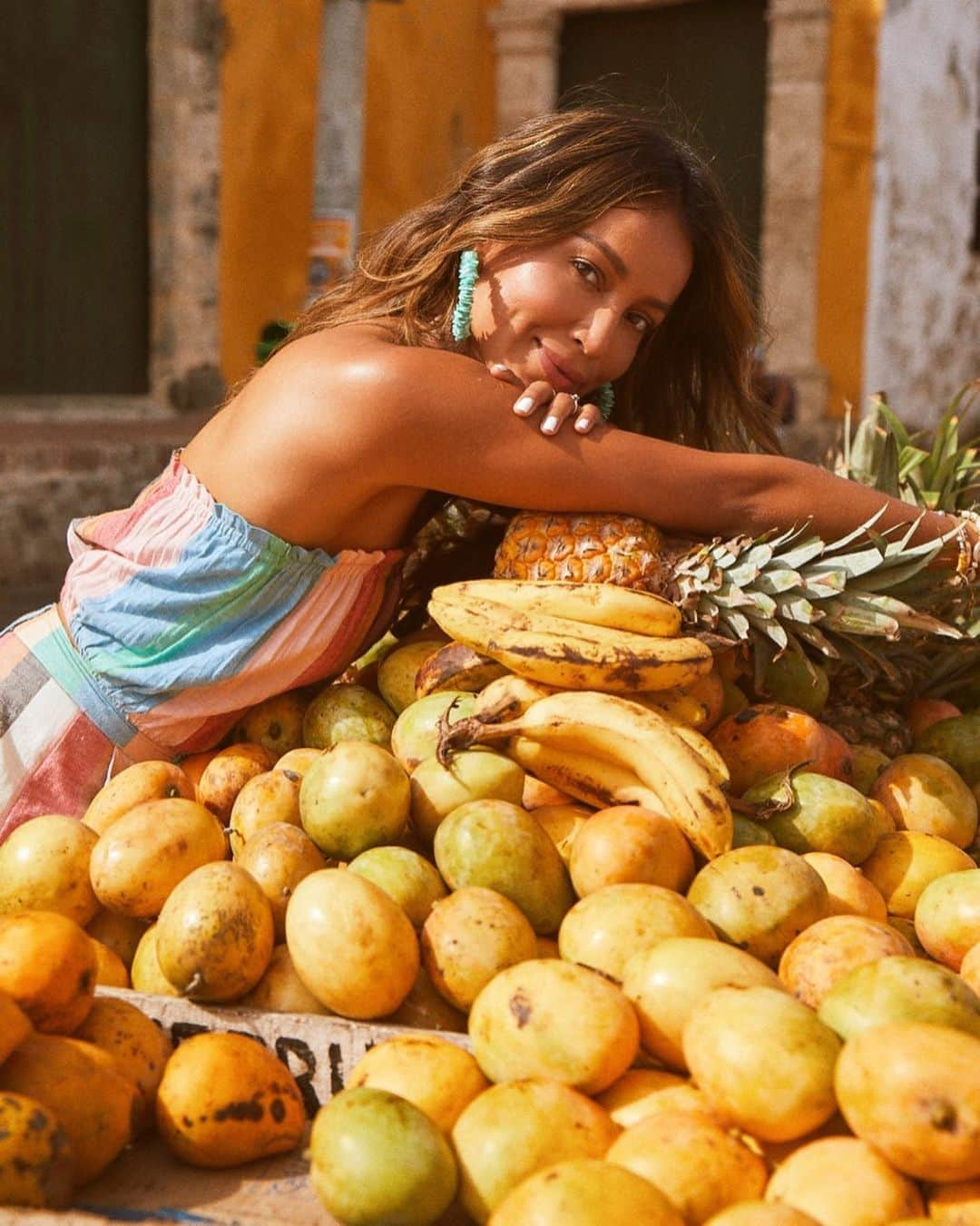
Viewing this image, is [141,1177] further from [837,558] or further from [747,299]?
[747,299]

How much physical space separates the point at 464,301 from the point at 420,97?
35.7 feet

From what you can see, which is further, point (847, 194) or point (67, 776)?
point (847, 194)

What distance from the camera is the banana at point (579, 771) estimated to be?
2174 millimetres

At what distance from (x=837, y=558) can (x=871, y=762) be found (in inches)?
16.4

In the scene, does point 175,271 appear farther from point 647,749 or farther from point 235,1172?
point 235,1172

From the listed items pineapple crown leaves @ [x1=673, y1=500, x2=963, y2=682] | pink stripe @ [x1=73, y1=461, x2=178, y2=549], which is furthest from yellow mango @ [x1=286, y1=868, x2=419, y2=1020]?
pink stripe @ [x1=73, y1=461, x2=178, y2=549]

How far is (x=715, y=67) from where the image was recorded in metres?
12.9

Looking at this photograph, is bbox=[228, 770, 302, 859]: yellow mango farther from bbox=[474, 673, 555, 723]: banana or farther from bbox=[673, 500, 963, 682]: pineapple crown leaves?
bbox=[673, 500, 963, 682]: pineapple crown leaves

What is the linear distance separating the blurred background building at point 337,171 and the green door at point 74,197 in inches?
0.7

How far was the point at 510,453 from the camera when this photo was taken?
7.98ft

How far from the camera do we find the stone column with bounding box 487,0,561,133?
525 inches

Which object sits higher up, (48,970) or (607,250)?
(607,250)

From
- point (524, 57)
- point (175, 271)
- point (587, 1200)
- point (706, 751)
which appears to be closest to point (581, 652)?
point (706, 751)

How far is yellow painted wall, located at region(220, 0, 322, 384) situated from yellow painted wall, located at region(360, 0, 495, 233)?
2.97 ft
